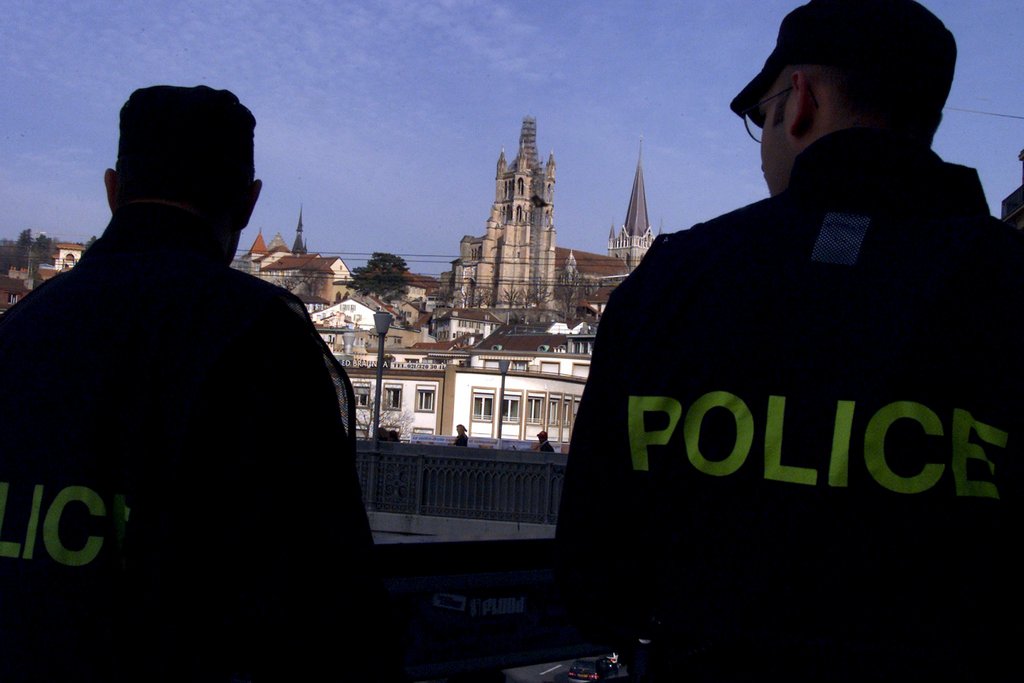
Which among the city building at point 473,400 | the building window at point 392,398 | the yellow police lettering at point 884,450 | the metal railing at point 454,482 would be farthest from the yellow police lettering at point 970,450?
the building window at point 392,398

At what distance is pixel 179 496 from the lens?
4.47ft

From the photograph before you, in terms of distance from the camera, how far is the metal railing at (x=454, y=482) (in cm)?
2317

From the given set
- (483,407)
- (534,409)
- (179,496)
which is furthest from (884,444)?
(534,409)

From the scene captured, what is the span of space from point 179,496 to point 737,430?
692mm

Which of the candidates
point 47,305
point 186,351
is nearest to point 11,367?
point 47,305

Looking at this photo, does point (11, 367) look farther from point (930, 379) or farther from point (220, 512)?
point (930, 379)

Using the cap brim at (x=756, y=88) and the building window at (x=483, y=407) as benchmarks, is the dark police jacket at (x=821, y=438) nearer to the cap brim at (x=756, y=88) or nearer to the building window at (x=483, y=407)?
the cap brim at (x=756, y=88)

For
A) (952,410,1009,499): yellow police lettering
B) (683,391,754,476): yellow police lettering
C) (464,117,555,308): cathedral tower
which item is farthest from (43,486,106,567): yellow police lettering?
(464,117,555,308): cathedral tower

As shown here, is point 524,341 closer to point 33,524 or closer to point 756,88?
point 756,88

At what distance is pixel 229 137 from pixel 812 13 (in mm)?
852

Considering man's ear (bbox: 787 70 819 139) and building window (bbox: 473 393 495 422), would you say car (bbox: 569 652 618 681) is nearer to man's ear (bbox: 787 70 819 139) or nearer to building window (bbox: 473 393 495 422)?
man's ear (bbox: 787 70 819 139)

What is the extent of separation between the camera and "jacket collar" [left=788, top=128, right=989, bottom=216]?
1.34m

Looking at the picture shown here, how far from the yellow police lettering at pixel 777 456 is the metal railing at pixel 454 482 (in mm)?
21680

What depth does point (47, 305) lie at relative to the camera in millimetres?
1503
